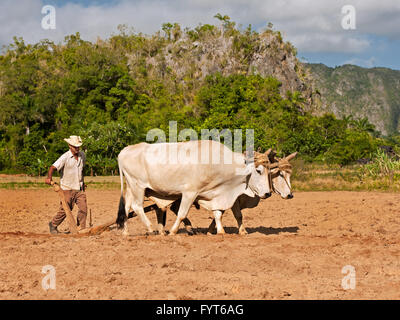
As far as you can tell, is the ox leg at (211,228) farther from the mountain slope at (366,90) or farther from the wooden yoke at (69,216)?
the mountain slope at (366,90)

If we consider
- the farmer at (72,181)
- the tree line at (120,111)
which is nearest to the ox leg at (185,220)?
the farmer at (72,181)

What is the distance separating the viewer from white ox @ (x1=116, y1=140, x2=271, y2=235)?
796 centimetres

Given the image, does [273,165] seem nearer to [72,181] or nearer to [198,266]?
[198,266]

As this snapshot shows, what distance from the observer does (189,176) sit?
26.1ft

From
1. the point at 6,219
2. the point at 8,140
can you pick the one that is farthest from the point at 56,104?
the point at 6,219

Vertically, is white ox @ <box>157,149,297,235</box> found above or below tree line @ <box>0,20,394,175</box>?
below

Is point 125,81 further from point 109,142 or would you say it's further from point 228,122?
point 228,122

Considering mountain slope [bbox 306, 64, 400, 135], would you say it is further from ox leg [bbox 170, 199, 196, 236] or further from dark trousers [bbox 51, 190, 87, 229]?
dark trousers [bbox 51, 190, 87, 229]

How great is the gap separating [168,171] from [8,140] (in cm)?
3701

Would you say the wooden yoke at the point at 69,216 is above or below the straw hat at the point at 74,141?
below

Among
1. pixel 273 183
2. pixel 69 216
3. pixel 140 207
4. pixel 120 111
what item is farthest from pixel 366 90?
pixel 69 216

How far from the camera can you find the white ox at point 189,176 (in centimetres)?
796

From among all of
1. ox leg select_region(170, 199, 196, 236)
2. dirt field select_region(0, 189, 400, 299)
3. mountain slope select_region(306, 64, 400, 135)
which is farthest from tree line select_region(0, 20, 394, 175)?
mountain slope select_region(306, 64, 400, 135)

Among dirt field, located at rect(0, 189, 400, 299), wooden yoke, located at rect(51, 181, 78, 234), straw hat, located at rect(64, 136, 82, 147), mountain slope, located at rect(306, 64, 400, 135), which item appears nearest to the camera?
dirt field, located at rect(0, 189, 400, 299)
